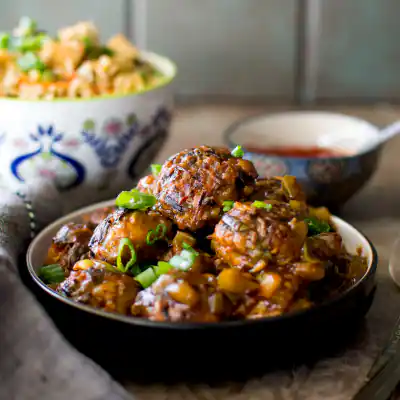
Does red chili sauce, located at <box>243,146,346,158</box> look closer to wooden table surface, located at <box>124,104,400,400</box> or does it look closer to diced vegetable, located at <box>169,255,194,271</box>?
wooden table surface, located at <box>124,104,400,400</box>

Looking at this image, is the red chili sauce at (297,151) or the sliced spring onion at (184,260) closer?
the sliced spring onion at (184,260)

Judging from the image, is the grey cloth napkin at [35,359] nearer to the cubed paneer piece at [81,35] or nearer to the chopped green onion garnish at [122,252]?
the chopped green onion garnish at [122,252]

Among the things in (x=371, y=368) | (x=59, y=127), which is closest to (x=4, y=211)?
(x=59, y=127)

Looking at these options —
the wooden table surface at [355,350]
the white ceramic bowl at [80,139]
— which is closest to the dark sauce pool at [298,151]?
the wooden table surface at [355,350]

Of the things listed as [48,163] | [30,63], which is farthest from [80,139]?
[30,63]

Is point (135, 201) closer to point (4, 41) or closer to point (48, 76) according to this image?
point (48, 76)

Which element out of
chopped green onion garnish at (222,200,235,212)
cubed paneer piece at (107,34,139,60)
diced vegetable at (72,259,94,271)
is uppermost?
chopped green onion garnish at (222,200,235,212)

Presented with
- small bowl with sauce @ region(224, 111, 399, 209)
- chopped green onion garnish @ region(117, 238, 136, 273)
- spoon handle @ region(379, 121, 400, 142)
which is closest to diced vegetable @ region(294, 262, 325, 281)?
chopped green onion garnish @ region(117, 238, 136, 273)

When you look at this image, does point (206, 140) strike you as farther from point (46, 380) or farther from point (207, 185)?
point (46, 380)
